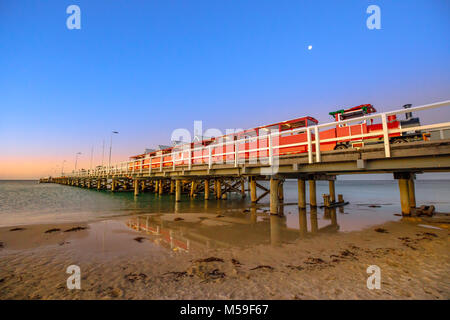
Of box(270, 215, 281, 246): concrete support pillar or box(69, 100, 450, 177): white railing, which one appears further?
box(270, 215, 281, 246): concrete support pillar

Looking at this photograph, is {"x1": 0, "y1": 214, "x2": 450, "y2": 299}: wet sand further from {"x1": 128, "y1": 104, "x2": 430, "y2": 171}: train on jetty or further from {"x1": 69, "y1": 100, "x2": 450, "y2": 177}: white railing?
{"x1": 128, "y1": 104, "x2": 430, "y2": 171}: train on jetty

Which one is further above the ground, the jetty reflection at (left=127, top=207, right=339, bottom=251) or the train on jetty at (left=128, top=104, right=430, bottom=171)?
the train on jetty at (left=128, top=104, right=430, bottom=171)

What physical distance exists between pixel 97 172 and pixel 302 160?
35424 millimetres

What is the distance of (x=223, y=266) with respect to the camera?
4.02m

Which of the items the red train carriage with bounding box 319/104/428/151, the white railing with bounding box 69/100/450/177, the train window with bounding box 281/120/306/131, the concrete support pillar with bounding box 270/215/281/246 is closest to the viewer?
the white railing with bounding box 69/100/450/177

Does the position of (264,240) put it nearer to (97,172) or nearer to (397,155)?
(397,155)

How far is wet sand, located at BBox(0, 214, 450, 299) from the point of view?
302cm

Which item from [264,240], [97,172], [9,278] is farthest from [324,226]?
[97,172]

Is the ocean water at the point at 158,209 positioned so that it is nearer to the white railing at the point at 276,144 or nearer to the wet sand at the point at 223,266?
the wet sand at the point at 223,266

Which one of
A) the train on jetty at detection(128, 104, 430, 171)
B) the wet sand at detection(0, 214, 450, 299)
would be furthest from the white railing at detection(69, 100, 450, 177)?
the wet sand at detection(0, 214, 450, 299)

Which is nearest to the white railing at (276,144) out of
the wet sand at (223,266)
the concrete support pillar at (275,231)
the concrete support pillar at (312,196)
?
the concrete support pillar at (275,231)

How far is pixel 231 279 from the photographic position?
11.3 ft

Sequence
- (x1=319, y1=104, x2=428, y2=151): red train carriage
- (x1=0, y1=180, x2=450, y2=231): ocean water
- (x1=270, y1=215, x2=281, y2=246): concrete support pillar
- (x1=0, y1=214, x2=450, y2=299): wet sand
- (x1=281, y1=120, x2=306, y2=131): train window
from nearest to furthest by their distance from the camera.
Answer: (x1=0, y1=214, x2=450, y2=299): wet sand, (x1=270, y1=215, x2=281, y2=246): concrete support pillar, (x1=319, y1=104, x2=428, y2=151): red train carriage, (x1=0, y1=180, x2=450, y2=231): ocean water, (x1=281, y1=120, x2=306, y2=131): train window
